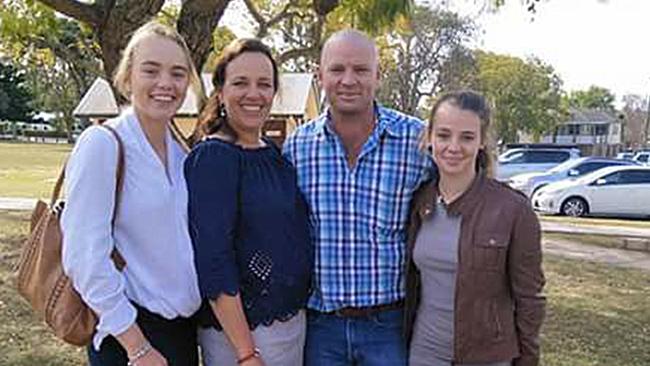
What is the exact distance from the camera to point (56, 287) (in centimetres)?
255

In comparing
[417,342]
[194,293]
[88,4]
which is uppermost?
[88,4]

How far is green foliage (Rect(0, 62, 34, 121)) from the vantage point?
66.3 m

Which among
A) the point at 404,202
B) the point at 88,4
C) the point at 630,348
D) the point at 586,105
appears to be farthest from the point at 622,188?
the point at 586,105

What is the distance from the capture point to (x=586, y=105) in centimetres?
10138

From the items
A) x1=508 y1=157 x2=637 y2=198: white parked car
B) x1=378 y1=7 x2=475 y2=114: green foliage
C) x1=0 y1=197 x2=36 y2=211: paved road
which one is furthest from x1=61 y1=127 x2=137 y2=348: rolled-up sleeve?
x1=378 y1=7 x2=475 y2=114: green foliage

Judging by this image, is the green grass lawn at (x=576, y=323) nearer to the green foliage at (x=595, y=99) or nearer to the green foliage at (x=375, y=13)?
the green foliage at (x=375, y=13)

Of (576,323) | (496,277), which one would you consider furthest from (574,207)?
(496,277)

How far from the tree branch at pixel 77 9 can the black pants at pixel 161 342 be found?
550cm

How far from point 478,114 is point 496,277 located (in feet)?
2.02

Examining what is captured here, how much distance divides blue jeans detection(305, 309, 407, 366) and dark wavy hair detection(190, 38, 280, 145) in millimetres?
816

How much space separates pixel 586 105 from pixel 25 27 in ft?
322

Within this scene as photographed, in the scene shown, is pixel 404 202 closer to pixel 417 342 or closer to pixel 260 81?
pixel 417 342

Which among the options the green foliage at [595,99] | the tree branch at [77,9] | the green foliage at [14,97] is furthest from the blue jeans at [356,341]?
the green foliage at [595,99]

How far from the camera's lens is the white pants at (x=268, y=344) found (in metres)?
2.74
